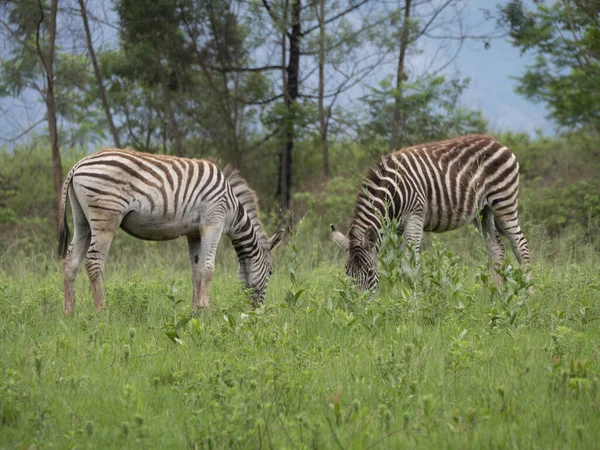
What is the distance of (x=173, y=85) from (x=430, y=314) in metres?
14.0

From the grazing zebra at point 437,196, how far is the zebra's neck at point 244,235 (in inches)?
40.7

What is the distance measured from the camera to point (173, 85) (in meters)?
18.7

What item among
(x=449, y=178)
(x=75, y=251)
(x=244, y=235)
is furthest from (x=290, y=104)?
(x=75, y=251)

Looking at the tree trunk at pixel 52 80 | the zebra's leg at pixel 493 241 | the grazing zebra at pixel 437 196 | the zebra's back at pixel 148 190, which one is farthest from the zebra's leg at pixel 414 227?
the tree trunk at pixel 52 80

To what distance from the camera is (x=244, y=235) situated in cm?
855

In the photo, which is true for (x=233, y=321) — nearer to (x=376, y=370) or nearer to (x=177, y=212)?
(x=376, y=370)

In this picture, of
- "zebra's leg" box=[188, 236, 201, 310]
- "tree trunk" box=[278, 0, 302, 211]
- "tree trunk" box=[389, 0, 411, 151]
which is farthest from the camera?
"tree trunk" box=[389, 0, 411, 151]

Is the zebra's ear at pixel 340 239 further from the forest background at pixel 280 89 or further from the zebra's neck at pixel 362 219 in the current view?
the forest background at pixel 280 89

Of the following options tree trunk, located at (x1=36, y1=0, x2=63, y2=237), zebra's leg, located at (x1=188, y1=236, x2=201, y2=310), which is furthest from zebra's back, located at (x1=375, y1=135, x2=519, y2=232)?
tree trunk, located at (x1=36, y1=0, x2=63, y2=237)

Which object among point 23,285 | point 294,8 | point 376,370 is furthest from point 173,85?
point 376,370

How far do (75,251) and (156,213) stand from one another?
103cm

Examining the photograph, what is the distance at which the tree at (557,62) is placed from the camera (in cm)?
1680

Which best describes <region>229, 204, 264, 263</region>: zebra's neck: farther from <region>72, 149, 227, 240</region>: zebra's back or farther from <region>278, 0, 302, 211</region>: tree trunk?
<region>278, 0, 302, 211</region>: tree trunk

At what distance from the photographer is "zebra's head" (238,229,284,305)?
846 cm
